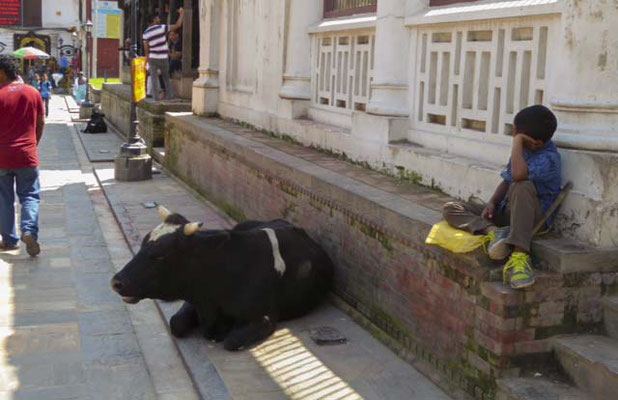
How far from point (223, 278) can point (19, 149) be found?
3390mm

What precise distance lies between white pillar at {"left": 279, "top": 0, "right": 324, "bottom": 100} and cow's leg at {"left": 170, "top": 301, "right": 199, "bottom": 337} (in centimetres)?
436

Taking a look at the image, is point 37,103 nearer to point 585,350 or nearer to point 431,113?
point 431,113

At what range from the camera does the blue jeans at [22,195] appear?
8.12 m

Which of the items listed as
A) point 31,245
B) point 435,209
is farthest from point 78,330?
point 435,209

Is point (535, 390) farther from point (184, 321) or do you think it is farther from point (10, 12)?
point (10, 12)

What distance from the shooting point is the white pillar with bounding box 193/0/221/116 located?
13.6m

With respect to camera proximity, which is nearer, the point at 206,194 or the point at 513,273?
the point at 513,273

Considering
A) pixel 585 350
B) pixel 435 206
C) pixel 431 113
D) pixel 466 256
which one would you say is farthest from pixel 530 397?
pixel 431 113

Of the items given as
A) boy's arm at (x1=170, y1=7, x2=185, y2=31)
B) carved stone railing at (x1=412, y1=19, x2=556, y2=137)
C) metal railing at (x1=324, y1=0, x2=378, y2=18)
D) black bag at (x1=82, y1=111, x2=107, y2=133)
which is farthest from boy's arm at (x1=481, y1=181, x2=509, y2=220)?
black bag at (x1=82, y1=111, x2=107, y2=133)

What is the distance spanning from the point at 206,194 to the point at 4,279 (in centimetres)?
447

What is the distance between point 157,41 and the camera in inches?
662

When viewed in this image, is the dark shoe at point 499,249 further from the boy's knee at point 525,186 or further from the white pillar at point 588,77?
the white pillar at point 588,77

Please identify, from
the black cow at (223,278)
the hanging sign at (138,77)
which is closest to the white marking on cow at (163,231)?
the black cow at (223,278)

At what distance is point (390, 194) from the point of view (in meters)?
6.23
